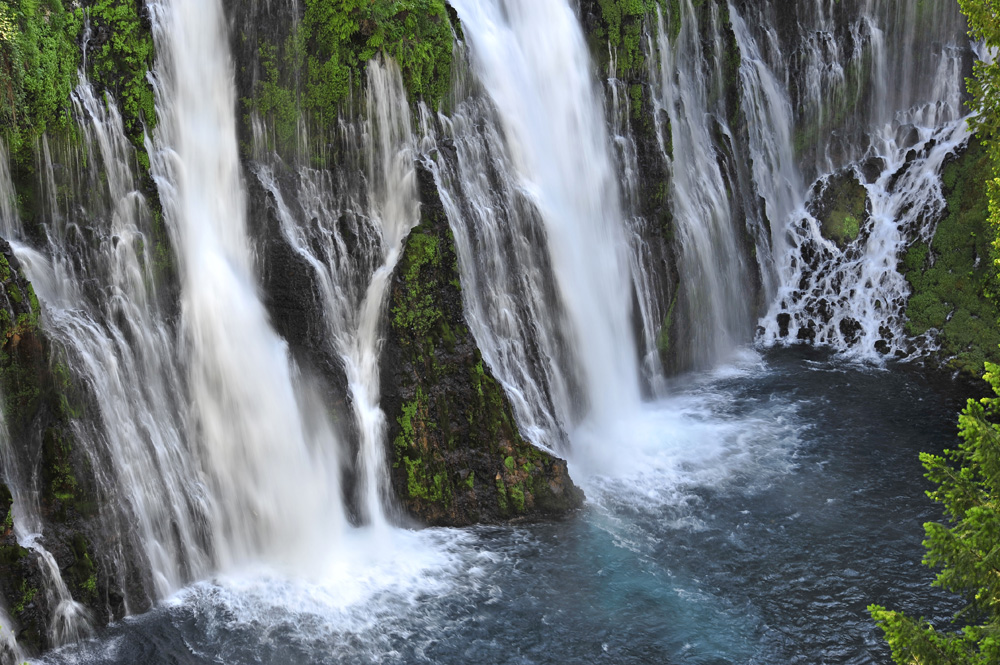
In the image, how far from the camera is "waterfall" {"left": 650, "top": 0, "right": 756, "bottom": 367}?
23.0 m

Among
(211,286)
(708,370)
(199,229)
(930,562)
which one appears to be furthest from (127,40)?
(708,370)

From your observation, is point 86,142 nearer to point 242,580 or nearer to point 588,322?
point 242,580

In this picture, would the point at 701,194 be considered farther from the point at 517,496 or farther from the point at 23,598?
the point at 23,598

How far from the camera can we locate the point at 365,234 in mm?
16438

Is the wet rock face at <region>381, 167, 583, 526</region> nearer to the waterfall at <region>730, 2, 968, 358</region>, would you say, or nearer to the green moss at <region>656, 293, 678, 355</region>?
the green moss at <region>656, 293, 678, 355</region>

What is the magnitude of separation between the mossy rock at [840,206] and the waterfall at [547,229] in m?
8.22

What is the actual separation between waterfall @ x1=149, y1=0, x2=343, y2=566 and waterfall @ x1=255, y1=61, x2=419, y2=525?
66 cm

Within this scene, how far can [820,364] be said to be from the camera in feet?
77.0

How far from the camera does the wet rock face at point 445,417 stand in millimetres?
16062

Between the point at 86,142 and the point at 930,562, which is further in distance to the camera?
the point at 86,142

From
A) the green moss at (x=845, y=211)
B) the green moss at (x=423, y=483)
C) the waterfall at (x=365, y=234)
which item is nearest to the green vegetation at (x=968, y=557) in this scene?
the green moss at (x=423, y=483)

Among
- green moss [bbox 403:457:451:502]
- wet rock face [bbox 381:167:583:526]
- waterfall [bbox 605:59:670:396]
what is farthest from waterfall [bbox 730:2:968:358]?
green moss [bbox 403:457:451:502]

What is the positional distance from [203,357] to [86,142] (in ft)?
11.8

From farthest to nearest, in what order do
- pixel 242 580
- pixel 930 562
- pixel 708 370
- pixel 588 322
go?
pixel 708 370 → pixel 588 322 → pixel 242 580 → pixel 930 562
